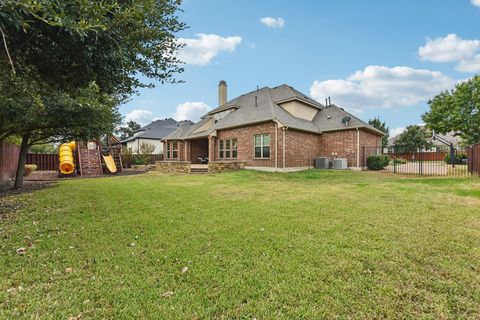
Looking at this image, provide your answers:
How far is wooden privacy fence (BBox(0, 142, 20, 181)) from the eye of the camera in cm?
1218

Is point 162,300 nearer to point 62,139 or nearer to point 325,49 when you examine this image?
point 62,139

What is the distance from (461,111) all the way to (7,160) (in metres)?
46.9

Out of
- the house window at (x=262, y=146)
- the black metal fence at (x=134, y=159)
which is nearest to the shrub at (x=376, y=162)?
the house window at (x=262, y=146)

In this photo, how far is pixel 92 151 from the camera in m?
18.3

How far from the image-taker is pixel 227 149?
18484 millimetres

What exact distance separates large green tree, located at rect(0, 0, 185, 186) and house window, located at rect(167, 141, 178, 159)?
54.5 ft

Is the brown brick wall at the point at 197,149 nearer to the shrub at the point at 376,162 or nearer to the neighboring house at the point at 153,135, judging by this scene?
the shrub at the point at 376,162

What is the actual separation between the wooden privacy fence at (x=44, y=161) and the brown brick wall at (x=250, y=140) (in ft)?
53.5

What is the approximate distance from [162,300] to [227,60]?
15558mm

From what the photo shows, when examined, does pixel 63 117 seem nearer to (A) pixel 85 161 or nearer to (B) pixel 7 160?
(B) pixel 7 160

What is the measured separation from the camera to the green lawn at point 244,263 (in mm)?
2256

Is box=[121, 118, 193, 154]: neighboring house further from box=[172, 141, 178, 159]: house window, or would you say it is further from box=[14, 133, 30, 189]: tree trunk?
box=[14, 133, 30, 189]: tree trunk

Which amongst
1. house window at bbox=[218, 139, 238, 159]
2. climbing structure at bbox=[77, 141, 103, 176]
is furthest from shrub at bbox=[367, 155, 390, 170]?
climbing structure at bbox=[77, 141, 103, 176]

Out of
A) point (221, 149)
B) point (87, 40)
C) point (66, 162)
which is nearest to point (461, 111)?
point (221, 149)
